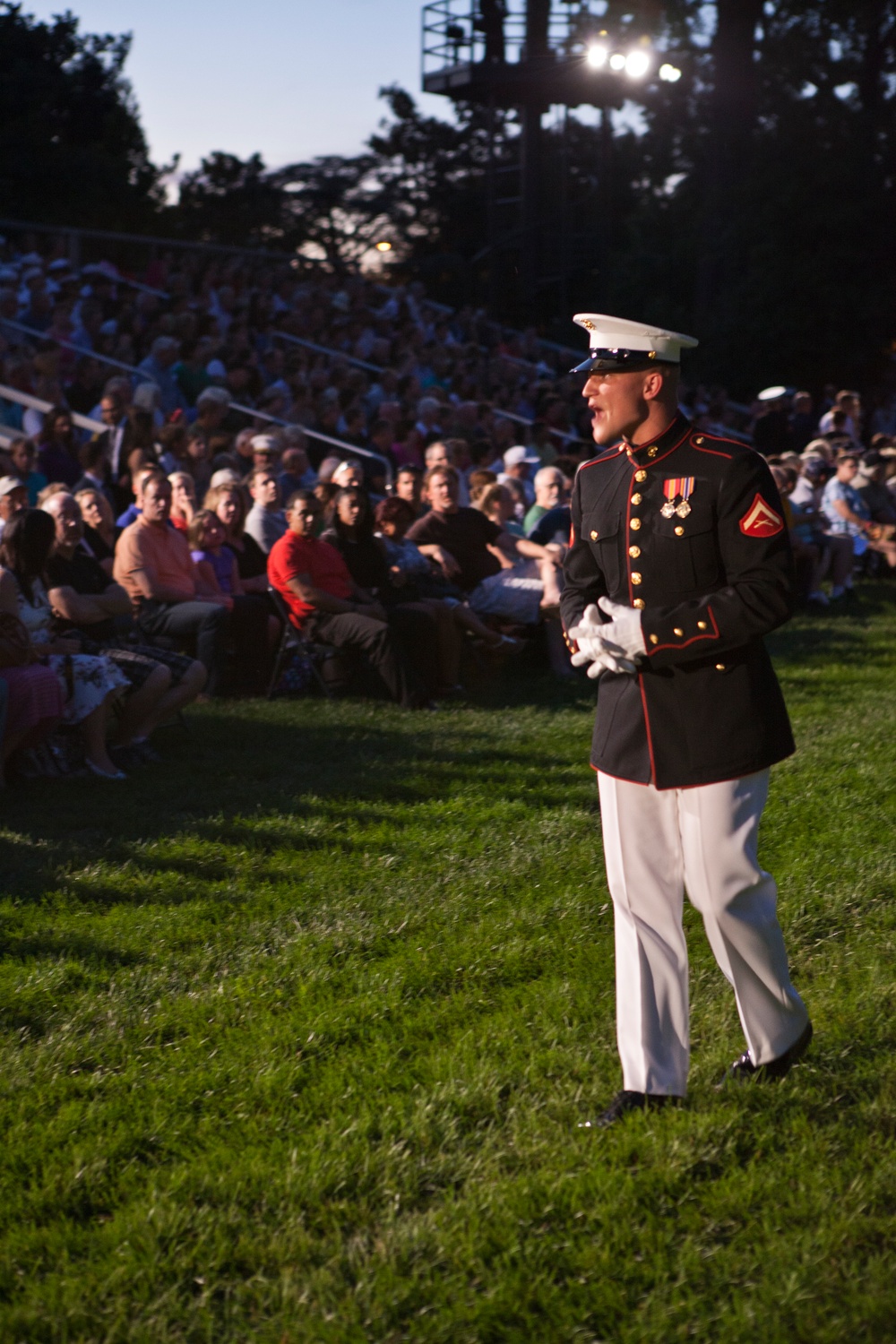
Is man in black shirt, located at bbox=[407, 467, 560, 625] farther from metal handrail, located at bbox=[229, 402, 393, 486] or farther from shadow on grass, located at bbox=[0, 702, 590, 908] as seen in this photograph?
metal handrail, located at bbox=[229, 402, 393, 486]

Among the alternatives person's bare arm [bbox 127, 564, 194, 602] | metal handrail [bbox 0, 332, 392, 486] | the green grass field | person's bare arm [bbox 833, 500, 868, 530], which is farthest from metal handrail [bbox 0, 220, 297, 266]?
the green grass field

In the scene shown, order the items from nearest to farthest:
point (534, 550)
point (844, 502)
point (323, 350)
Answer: point (534, 550), point (844, 502), point (323, 350)

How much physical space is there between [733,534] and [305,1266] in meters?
1.96

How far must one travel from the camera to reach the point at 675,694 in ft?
11.8

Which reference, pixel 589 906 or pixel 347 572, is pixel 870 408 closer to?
pixel 347 572

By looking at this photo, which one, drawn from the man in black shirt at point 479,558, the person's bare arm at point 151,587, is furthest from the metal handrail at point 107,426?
the person's bare arm at point 151,587

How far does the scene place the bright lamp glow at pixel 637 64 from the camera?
21.7 meters

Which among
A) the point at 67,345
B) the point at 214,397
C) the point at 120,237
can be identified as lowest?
the point at 214,397

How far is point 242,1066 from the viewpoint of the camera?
413cm

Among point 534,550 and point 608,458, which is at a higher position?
point 608,458

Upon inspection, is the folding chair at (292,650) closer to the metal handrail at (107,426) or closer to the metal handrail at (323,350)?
the metal handrail at (107,426)

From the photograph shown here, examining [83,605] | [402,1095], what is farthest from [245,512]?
[402,1095]

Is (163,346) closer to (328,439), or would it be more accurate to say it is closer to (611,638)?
(328,439)

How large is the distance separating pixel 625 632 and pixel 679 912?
76 centimetres
